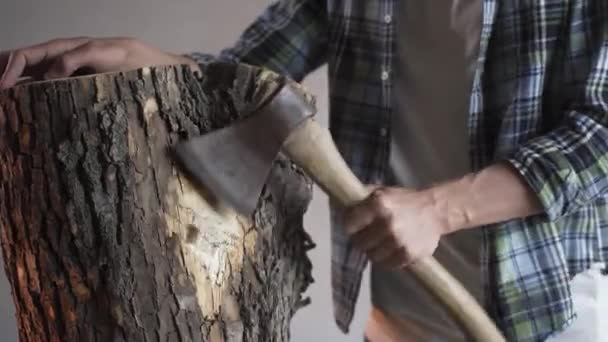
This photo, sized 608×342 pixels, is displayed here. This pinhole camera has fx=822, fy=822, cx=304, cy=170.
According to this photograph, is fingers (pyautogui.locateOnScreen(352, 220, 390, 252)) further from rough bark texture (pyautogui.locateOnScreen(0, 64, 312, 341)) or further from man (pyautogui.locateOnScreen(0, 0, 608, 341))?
rough bark texture (pyautogui.locateOnScreen(0, 64, 312, 341))

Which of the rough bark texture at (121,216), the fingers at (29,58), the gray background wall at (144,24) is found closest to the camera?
the rough bark texture at (121,216)

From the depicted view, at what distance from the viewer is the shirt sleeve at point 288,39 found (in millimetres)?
1254

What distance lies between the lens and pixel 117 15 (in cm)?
184

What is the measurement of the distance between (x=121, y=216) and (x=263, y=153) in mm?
159

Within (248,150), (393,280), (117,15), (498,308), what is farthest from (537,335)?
(117,15)

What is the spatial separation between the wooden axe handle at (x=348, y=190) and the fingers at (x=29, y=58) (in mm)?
311

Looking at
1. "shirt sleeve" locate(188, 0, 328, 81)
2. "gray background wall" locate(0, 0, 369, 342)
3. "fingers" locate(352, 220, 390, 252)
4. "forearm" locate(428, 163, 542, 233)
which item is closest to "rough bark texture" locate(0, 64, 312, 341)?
"fingers" locate(352, 220, 390, 252)

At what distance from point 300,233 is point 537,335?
338 mm

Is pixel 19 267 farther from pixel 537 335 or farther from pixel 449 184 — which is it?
pixel 537 335

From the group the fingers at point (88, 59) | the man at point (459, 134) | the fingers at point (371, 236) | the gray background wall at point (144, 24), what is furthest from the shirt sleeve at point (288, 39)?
the gray background wall at point (144, 24)

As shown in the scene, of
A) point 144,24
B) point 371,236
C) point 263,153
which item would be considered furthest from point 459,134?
point 144,24

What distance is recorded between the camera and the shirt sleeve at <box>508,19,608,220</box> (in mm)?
952

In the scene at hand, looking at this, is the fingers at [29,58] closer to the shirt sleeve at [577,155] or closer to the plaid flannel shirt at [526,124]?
the plaid flannel shirt at [526,124]

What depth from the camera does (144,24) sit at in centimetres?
185
